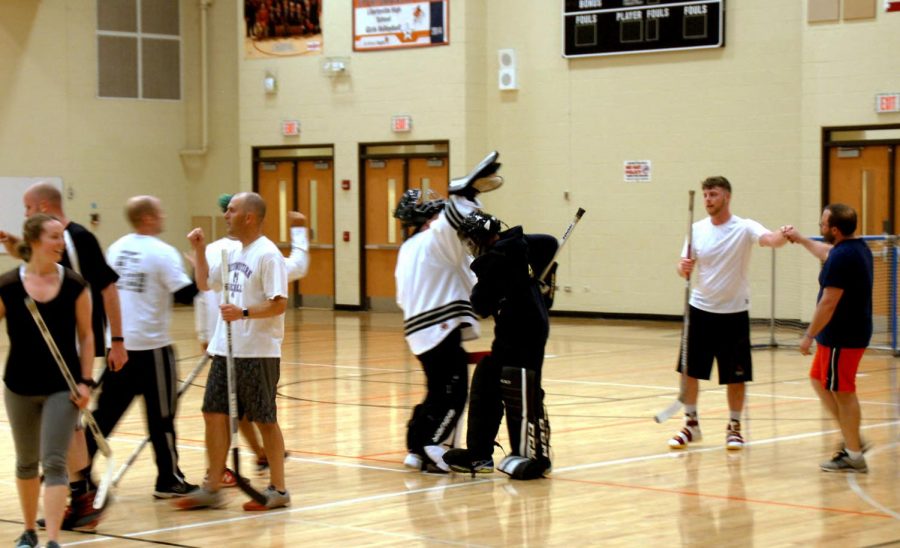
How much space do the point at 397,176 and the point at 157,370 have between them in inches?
591

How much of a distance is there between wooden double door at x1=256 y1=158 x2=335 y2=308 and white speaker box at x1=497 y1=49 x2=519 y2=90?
3687 mm

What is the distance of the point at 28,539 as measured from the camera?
616 cm

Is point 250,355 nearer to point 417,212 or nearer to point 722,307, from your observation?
point 417,212

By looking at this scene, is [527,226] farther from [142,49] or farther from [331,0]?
[142,49]

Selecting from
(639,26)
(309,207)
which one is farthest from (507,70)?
(309,207)

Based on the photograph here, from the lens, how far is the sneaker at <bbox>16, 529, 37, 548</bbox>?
20.2ft

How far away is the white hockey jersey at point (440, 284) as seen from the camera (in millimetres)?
8336

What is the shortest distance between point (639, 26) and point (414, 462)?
41.1ft

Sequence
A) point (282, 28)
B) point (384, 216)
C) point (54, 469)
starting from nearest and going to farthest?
point (54, 469) < point (384, 216) < point (282, 28)

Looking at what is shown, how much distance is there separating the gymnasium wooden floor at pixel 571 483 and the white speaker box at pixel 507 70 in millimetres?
8544

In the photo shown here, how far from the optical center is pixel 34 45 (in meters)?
23.2

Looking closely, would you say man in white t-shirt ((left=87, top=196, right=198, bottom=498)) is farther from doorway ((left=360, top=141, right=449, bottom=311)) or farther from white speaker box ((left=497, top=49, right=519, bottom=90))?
doorway ((left=360, top=141, right=449, bottom=311))

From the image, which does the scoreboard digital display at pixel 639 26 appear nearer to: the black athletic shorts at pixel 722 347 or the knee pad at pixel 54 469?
the black athletic shorts at pixel 722 347

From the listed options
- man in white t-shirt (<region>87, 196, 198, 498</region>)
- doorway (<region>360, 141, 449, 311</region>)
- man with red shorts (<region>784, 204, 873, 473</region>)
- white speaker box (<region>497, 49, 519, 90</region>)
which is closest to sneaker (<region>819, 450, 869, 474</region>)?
man with red shorts (<region>784, 204, 873, 473</region>)
